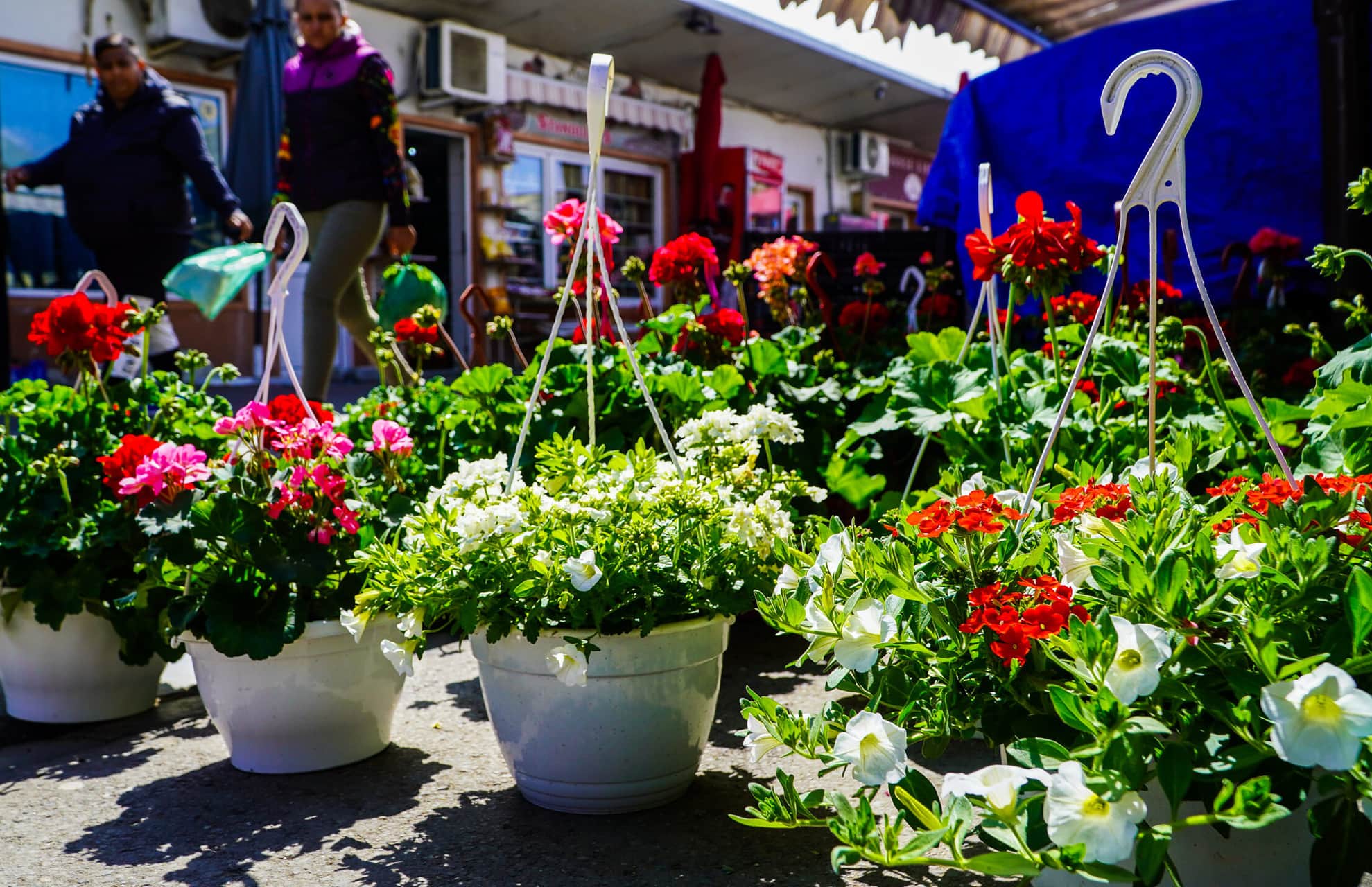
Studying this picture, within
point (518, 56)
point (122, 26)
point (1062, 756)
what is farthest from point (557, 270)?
point (1062, 756)

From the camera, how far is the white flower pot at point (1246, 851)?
129cm

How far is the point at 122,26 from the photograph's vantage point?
758 cm

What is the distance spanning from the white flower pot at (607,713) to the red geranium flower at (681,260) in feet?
4.37

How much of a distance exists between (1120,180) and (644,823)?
124 inches

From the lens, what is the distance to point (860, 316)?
3.46 metres

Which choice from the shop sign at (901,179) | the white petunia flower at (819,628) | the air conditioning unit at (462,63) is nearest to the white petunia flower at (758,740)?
the white petunia flower at (819,628)

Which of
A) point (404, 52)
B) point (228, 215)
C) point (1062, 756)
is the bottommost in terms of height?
point (1062, 756)

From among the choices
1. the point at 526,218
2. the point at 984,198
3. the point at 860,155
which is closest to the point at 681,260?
the point at 984,198

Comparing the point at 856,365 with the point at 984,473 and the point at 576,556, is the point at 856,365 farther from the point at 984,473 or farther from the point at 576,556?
the point at 576,556

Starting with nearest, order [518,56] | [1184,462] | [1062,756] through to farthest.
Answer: [1062,756] → [1184,462] → [518,56]

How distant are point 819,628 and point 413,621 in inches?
28.7

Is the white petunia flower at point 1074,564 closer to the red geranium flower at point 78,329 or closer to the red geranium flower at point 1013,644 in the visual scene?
the red geranium flower at point 1013,644

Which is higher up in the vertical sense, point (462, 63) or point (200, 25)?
point (462, 63)

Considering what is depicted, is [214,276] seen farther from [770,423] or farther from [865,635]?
[865,635]
